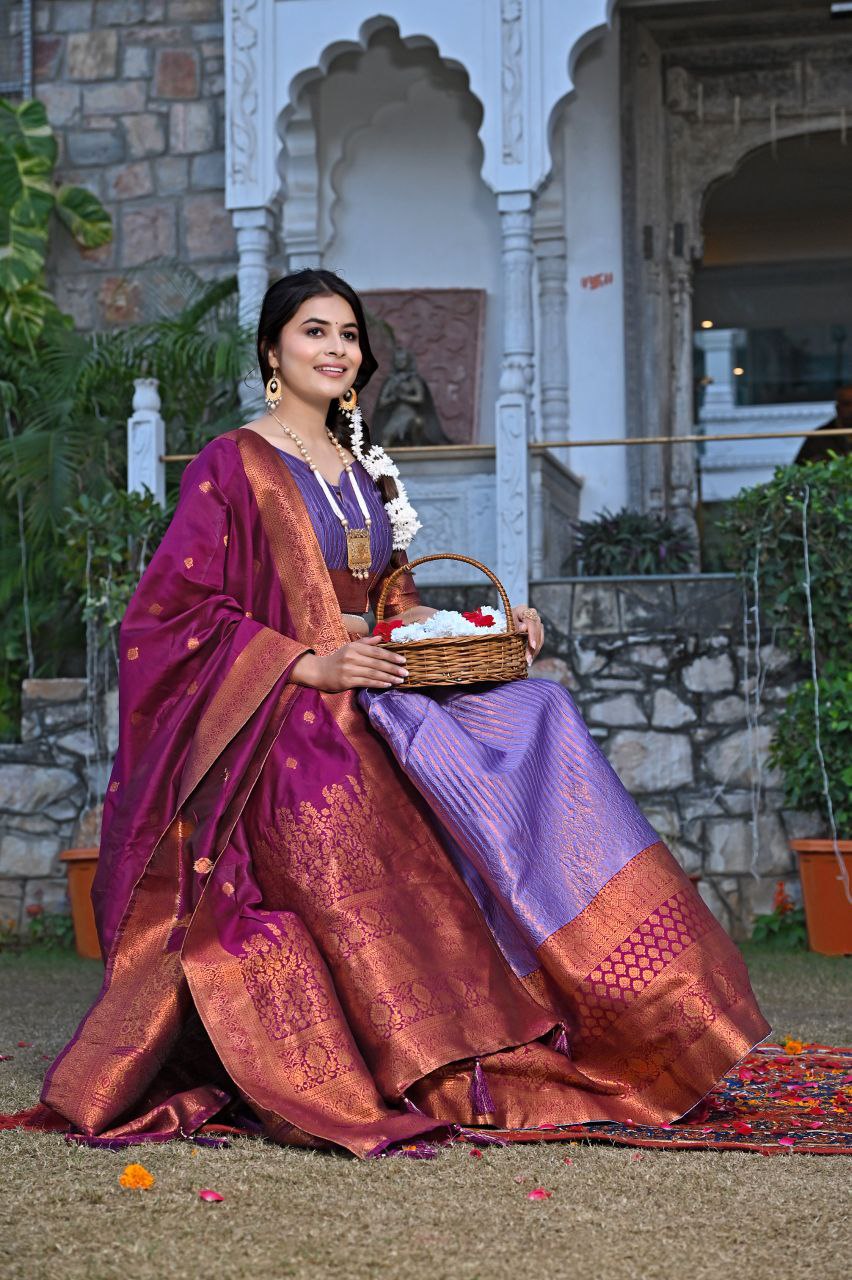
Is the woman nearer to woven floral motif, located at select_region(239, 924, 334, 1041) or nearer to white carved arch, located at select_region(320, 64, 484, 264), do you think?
woven floral motif, located at select_region(239, 924, 334, 1041)

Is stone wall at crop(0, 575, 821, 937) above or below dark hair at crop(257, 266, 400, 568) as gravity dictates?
below

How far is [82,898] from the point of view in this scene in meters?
6.56

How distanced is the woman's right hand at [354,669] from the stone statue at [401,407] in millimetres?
4886

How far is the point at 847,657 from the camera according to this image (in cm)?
635

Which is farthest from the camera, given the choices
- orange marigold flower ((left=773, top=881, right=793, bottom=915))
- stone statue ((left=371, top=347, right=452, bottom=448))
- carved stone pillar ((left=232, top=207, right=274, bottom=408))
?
stone statue ((left=371, top=347, right=452, bottom=448))

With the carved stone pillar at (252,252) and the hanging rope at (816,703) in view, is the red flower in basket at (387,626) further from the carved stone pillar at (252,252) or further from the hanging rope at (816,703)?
the carved stone pillar at (252,252)

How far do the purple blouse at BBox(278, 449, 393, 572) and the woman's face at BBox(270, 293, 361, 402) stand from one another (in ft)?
0.55

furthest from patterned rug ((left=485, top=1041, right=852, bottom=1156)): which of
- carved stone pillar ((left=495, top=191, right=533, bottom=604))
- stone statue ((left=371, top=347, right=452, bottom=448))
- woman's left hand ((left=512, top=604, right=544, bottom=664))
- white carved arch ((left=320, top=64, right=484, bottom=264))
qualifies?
white carved arch ((left=320, top=64, right=484, bottom=264))

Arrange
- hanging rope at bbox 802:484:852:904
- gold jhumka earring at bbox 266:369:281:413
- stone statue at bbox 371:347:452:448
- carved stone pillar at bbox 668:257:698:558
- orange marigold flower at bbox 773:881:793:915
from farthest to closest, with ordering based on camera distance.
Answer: carved stone pillar at bbox 668:257:698:558
stone statue at bbox 371:347:452:448
orange marigold flower at bbox 773:881:793:915
hanging rope at bbox 802:484:852:904
gold jhumka earring at bbox 266:369:281:413

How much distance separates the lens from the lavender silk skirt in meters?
3.06

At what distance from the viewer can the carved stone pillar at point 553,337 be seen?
28.1ft

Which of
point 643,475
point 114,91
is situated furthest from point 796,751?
point 114,91

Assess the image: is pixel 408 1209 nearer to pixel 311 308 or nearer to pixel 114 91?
pixel 311 308

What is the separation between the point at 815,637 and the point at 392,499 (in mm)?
3077
